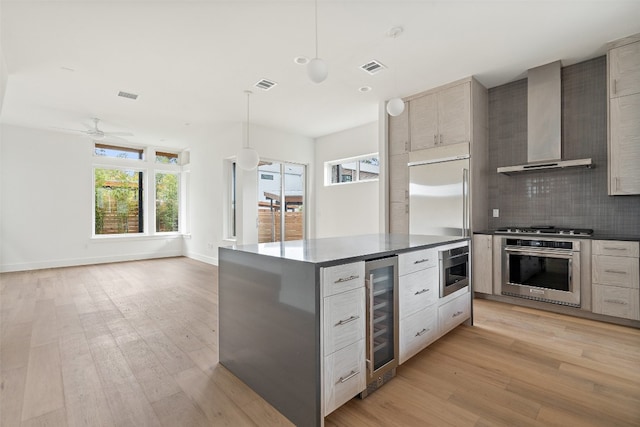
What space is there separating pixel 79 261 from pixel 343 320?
7482 millimetres

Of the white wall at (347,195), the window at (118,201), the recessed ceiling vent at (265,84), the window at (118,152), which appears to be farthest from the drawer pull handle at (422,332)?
the window at (118,152)

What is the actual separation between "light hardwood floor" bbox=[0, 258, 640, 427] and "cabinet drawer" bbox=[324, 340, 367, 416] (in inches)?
A: 4.8

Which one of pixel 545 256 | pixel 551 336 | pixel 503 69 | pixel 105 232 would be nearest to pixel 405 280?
pixel 551 336

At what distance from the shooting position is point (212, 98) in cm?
470

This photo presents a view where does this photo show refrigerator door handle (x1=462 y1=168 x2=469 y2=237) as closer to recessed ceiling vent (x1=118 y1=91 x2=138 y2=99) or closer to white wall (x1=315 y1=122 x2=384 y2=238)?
white wall (x1=315 y1=122 x2=384 y2=238)

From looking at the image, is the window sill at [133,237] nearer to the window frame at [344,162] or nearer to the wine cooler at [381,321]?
the window frame at [344,162]

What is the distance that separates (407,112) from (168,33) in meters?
3.27

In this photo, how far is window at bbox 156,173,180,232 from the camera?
25.9ft

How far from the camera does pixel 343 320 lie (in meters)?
1.64

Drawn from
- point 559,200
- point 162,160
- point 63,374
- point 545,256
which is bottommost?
point 63,374

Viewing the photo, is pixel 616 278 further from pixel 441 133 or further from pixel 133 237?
pixel 133 237

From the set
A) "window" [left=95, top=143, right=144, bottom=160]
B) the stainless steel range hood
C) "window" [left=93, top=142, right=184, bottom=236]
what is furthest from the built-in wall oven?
"window" [left=95, top=143, right=144, bottom=160]

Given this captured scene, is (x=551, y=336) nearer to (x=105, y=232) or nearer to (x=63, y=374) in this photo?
(x=63, y=374)

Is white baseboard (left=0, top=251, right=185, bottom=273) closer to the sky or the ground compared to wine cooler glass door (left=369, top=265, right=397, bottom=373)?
closer to the ground
